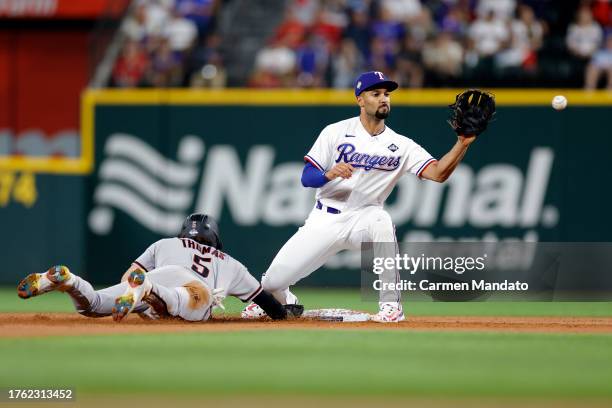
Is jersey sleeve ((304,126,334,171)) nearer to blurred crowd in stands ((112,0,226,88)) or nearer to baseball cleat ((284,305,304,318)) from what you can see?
baseball cleat ((284,305,304,318))

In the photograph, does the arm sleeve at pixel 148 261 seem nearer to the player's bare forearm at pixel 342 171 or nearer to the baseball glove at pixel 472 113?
the player's bare forearm at pixel 342 171

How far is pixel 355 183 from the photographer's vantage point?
33.3 feet

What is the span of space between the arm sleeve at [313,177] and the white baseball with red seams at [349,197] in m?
0.10

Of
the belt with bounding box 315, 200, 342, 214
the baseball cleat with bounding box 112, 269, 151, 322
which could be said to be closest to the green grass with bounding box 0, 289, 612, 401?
the baseball cleat with bounding box 112, 269, 151, 322

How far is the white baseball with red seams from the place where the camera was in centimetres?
995

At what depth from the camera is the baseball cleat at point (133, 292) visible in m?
8.37

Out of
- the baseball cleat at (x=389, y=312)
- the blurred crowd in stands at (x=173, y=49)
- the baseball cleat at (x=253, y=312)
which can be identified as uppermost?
the blurred crowd in stands at (x=173, y=49)

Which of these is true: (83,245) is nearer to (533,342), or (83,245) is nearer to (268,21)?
(268,21)

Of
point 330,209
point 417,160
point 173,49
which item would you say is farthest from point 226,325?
point 173,49

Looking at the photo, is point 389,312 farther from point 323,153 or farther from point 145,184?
point 145,184

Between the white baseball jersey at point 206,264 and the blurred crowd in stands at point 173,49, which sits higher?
the blurred crowd in stands at point 173,49

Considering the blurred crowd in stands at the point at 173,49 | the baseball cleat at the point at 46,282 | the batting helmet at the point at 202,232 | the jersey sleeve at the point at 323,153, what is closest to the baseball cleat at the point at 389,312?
the jersey sleeve at the point at 323,153

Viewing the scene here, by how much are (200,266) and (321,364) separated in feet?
7.69

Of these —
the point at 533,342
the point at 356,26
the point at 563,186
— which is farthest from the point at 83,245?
the point at 533,342
